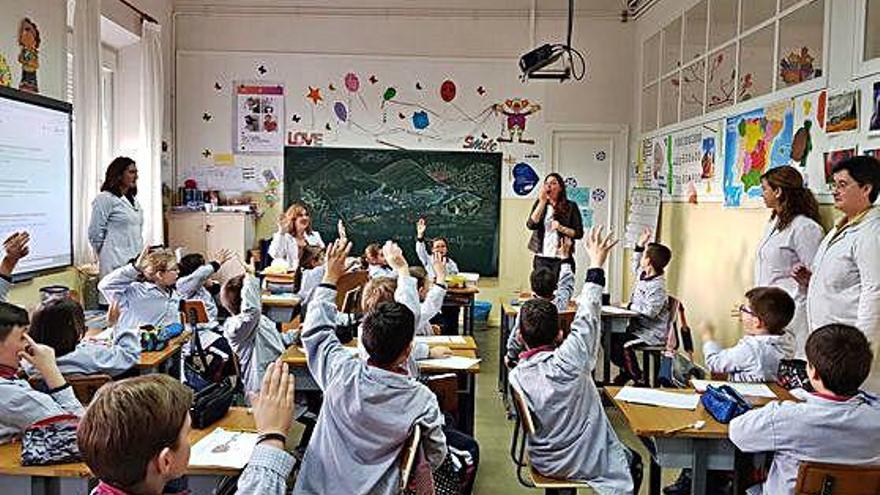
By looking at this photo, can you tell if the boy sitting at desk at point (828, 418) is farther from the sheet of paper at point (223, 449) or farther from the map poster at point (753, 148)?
the map poster at point (753, 148)

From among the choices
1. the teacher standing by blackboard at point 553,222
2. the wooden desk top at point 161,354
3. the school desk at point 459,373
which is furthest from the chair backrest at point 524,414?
the teacher standing by blackboard at point 553,222

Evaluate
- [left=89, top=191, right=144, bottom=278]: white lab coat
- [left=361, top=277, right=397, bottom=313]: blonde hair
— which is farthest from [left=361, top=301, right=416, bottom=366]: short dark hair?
[left=89, top=191, right=144, bottom=278]: white lab coat

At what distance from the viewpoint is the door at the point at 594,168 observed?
346 inches

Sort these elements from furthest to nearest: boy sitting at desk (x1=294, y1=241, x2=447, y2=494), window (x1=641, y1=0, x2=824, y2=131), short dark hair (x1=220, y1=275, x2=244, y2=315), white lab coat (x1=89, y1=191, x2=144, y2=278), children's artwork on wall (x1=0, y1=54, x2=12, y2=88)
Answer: white lab coat (x1=89, y1=191, x2=144, y2=278) → short dark hair (x1=220, y1=275, x2=244, y2=315) → children's artwork on wall (x1=0, y1=54, x2=12, y2=88) → window (x1=641, y1=0, x2=824, y2=131) → boy sitting at desk (x1=294, y1=241, x2=447, y2=494)

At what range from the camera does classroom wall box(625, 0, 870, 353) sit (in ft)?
13.6

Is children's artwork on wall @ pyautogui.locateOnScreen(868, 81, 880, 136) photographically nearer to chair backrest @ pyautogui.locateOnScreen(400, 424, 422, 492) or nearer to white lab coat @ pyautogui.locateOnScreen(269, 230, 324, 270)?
chair backrest @ pyautogui.locateOnScreen(400, 424, 422, 492)

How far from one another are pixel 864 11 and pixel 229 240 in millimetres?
6145

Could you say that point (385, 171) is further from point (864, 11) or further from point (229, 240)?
point (864, 11)

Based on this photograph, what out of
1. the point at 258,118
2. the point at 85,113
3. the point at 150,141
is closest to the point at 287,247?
the point at 150,141

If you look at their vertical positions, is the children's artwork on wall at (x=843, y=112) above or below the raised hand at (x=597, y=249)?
above

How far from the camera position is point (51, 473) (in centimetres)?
223

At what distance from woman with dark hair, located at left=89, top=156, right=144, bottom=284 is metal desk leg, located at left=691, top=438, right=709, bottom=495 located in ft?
14.6

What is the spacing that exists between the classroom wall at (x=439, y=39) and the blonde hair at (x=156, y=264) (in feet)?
14.0

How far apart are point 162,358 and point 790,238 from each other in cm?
314
